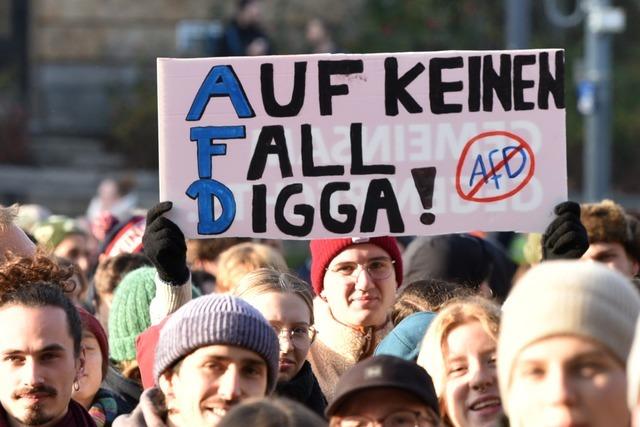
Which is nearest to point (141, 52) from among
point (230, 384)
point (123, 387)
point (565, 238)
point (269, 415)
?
point (123, 387)

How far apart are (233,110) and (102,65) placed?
682 inches

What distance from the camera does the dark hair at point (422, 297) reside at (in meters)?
6.54

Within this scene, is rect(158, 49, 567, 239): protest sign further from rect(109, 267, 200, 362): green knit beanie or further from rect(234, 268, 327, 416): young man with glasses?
rect(109, 267, 200, 362): green knit beanie

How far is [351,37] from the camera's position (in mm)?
23219

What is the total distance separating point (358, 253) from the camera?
22.6ft

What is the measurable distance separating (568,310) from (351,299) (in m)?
3.11

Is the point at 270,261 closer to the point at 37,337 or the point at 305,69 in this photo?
the point at 305,69

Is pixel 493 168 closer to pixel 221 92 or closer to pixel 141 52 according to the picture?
pixel 221 92

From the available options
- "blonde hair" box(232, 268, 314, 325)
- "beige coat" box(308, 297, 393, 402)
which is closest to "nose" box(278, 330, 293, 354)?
"blonde hair" box(232, 268, 314, 325)

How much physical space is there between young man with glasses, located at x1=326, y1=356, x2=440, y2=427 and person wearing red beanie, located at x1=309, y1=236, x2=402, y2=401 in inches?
68.7

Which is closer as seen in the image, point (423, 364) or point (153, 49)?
point (423, 364)

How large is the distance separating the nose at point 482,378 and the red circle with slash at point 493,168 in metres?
1.27

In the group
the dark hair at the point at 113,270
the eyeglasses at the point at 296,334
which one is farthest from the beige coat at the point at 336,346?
the dark hair at the point at 113,270

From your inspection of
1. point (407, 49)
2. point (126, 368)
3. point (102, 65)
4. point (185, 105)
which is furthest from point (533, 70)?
point (102, 65)
